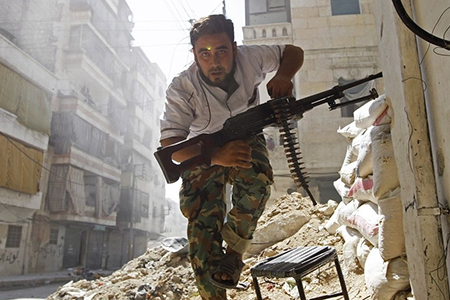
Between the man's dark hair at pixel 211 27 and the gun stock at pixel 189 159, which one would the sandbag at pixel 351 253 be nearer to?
the gun stock at pixel 189 159

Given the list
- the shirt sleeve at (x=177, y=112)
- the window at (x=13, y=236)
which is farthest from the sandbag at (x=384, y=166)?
the window at (x=13, y=236)

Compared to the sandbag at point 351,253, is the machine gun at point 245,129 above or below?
above

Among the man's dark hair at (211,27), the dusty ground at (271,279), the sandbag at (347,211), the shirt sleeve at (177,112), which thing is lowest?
the dusty ground at (271,279)

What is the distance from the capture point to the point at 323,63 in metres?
9.70

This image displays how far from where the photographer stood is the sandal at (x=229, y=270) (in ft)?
4.81

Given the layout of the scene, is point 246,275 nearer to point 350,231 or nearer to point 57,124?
point 350,231

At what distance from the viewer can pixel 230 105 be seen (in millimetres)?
1891

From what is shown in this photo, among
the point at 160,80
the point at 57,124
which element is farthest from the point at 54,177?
the point at 160,80

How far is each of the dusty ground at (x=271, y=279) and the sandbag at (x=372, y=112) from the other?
119cm

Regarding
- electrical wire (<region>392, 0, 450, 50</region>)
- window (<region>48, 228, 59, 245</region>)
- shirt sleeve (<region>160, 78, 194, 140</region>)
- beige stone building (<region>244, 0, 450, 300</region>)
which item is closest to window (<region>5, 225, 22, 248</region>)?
→ window (<region>48, 228, 59, 245</region>)

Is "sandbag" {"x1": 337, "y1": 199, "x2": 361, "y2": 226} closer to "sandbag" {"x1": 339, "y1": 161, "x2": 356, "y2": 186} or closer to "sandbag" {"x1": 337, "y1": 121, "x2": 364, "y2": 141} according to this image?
"sandbag" {"x1": 339, "y1": 161, "x2": 356, "y2": 186}

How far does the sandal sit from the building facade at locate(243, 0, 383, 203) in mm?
7628

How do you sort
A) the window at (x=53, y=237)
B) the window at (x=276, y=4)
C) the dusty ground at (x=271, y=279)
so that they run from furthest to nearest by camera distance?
the window at (x=53, y=237), the window at (x=276, y=4), the dusty ground at (x=271, y=279)

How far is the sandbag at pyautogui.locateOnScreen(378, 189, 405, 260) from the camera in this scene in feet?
6.35
